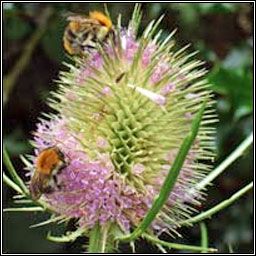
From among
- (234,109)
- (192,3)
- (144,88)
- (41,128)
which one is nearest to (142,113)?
(144,88)

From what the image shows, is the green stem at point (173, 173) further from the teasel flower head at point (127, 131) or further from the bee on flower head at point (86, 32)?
the bee on flower head at point (86, 32)

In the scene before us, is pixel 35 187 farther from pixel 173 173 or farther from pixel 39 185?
pixel 173 173

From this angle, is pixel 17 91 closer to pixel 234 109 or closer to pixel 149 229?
pixel 234 109

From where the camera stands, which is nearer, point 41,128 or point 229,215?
point 41,128

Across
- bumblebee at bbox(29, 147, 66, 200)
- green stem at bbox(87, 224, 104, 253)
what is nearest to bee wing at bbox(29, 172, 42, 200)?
bumblebee at bbox(29, 147, 66, 200)

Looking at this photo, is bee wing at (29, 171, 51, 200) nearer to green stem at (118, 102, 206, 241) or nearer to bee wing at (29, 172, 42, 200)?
bee wing at (29, 172, 42, 200)

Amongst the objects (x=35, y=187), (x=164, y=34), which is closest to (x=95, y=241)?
(x=35, y=187)
